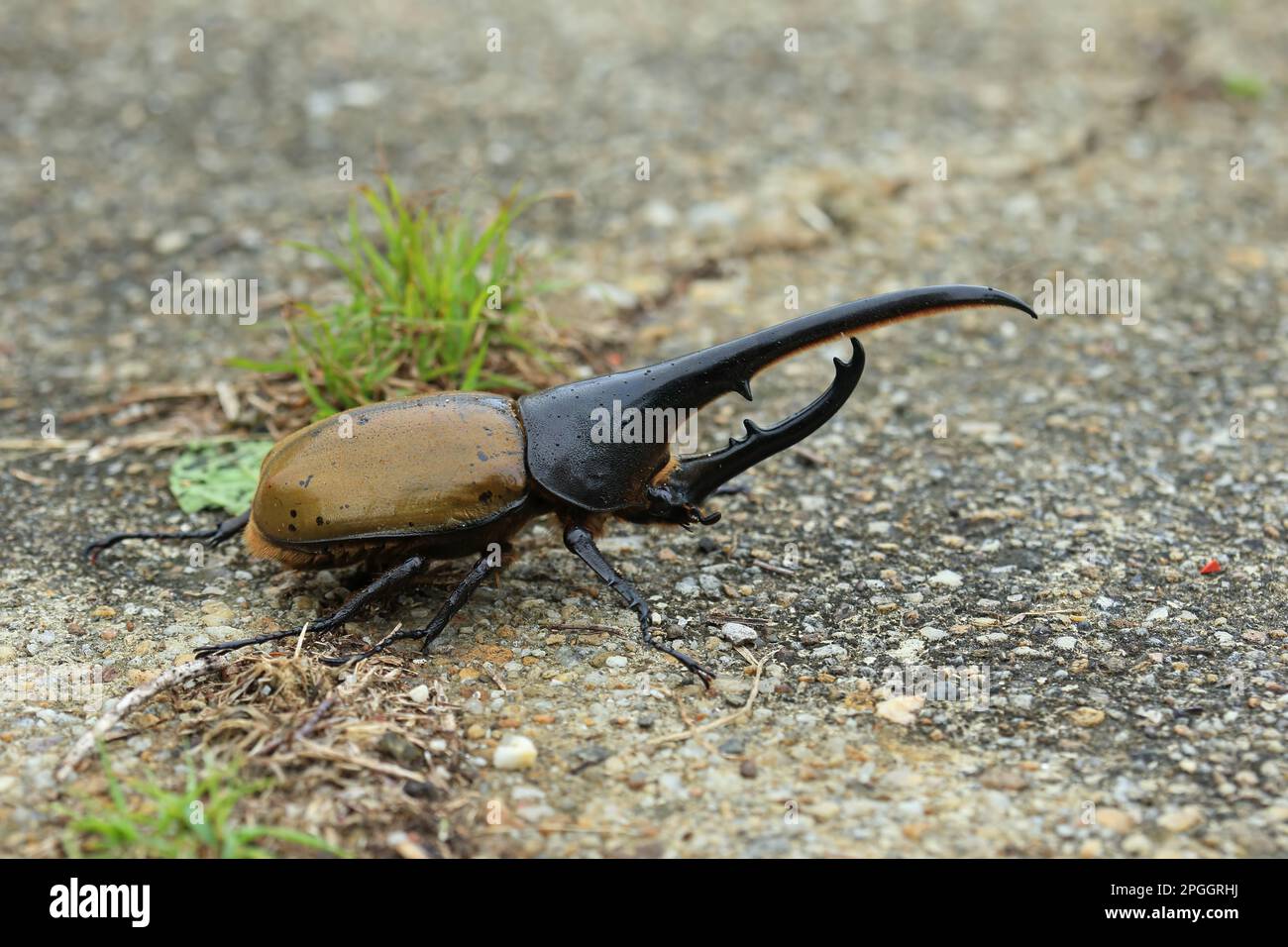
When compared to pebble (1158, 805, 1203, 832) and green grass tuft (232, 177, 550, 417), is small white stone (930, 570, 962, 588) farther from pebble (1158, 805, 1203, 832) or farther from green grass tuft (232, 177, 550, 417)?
green grass tuft (232, 177, 550, 417)

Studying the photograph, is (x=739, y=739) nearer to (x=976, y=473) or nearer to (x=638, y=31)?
(x=976, y=473)

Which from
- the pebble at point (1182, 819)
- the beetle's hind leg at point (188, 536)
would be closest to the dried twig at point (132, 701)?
the beetle's hind leg at point (188, 536)

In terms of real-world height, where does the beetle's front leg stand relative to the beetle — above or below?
below

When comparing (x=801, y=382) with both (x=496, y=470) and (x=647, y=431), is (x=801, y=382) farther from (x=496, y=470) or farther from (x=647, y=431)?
(x=496, y=470)

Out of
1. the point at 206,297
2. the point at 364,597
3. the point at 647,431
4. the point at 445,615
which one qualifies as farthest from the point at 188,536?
the point at 206,297
